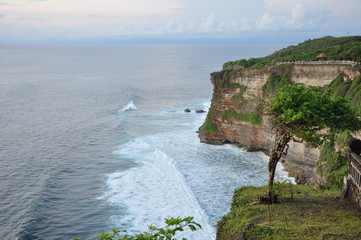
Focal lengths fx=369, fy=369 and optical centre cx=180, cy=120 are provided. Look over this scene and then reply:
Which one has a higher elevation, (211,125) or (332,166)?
(332,166)

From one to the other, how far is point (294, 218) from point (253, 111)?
27396 mm

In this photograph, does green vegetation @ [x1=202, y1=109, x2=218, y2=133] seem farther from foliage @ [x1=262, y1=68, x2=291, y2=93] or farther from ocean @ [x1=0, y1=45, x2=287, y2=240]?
foliage @ [x1=262, y1=68, x2=291, y2=93]

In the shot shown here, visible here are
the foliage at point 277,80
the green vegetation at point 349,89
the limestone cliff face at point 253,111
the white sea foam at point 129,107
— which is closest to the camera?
the green vegetation at point 349,89

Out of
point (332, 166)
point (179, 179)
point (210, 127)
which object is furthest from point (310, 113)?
point (210, 127)

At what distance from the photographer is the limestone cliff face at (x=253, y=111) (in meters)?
36.0

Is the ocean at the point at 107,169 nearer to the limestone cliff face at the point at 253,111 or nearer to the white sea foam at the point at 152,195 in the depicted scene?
the white sea foam at the point at 152,195

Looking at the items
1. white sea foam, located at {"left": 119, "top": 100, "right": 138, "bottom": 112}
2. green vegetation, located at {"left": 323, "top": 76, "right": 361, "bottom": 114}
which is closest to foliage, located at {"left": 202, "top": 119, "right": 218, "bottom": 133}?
green vegetation, located at {"left": 323, "top": 76, "right": 361, "bottom": 114}

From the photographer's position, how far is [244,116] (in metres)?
45.6

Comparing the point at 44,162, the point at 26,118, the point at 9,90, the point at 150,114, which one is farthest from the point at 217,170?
the point at 9,90

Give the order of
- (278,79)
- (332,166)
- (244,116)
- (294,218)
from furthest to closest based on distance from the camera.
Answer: (244,116)
(278,79)
(332,166)
(294,218)

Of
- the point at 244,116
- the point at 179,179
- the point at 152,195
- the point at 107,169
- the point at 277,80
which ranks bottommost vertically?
the point at 107,169

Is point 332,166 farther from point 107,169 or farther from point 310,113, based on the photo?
point 107,169

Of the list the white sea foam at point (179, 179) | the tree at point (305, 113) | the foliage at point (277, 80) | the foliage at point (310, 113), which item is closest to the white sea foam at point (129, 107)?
the white sea foam at point (179, 179)

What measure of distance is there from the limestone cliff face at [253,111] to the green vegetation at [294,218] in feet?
43.1
